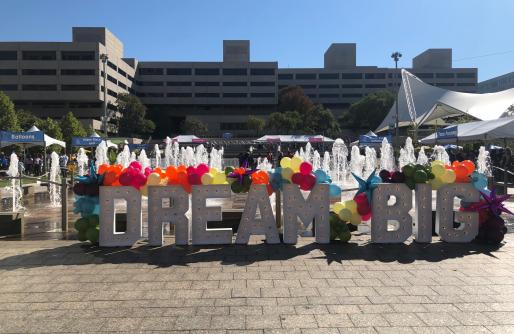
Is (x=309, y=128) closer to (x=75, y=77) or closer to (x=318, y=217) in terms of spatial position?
(x=75, y=77)

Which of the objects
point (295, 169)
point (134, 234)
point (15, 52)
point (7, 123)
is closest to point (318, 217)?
point (295, 169)

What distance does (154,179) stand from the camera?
7148 mm

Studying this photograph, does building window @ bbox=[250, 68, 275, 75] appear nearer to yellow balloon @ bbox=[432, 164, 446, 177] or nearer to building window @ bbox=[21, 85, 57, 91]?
building window @ bbox=[21, 85, 57, 91]

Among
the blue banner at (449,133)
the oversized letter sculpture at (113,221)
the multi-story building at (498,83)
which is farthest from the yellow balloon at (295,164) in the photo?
the multi-story building at (498,83)

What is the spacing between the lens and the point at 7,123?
3991 centimetres

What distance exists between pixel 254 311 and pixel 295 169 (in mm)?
3382

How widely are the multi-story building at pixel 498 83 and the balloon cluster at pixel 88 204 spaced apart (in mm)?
155329

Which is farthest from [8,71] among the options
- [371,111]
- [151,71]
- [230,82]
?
[371,111]

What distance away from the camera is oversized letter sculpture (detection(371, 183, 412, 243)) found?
→ 7.15 metres

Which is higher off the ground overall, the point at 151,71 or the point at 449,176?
the point at 151,71

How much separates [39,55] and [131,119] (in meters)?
18.5

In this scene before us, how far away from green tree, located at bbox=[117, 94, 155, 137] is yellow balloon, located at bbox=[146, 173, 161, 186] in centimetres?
7573

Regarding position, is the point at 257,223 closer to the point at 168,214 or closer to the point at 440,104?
the point at 168,214

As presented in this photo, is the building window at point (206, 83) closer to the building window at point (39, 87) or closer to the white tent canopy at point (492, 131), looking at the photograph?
the building window at point (39, 87)
